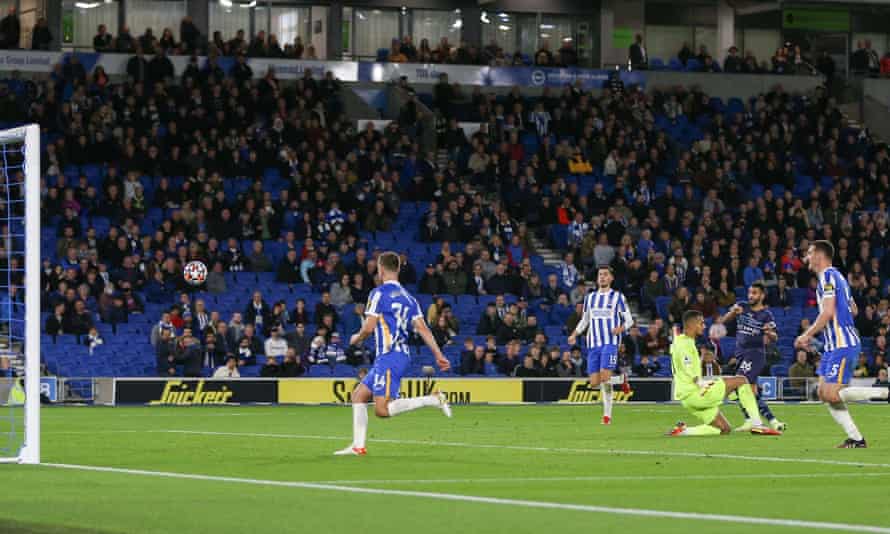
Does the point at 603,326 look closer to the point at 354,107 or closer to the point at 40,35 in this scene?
the point at 354,107

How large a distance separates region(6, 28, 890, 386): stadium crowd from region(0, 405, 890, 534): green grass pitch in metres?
10.6

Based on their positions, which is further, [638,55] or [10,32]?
[638,55]

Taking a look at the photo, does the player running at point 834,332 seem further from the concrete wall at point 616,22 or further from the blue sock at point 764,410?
the concrete wall at point 616,22

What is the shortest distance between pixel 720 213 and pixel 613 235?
3719 millimetres

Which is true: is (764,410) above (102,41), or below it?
below

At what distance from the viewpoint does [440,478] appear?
1369 cm

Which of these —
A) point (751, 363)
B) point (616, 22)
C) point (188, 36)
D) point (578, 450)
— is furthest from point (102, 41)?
point (578, 450)

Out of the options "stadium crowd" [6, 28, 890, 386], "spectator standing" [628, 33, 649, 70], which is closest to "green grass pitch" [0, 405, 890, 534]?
"stadium crowd" [6, 28, 890, 386]

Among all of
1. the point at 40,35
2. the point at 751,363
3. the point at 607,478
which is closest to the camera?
the point at 607,478

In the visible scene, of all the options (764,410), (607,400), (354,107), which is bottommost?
(607,400)

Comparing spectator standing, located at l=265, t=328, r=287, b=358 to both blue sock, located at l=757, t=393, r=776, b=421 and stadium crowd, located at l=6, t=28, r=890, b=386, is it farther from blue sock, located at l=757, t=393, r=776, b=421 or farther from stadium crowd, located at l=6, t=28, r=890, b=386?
blue sock, located at l=757, t=393, r=776, b=421

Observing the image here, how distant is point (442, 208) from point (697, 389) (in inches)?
774

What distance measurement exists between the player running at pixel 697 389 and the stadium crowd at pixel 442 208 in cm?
1354

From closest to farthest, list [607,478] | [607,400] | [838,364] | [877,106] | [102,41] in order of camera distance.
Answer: [607,478], [838,364], [607,400], [102,41], [877,106]
